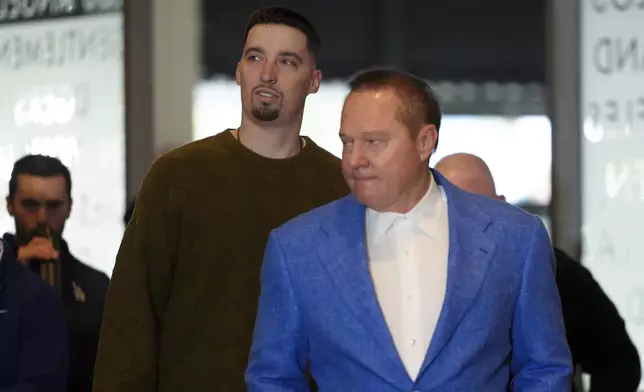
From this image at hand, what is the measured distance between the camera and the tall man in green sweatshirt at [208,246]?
2777 mm

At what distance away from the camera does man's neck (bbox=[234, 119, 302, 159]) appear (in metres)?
2.90

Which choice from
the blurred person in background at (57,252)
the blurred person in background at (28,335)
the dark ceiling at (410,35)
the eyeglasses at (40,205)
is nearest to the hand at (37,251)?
the blurred person in background at (57,252)

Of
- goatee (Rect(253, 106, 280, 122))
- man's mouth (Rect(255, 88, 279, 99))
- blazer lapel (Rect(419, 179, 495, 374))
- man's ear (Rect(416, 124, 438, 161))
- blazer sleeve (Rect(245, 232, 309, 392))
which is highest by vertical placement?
man's mouth (Rect(255, 88, 279, 99))

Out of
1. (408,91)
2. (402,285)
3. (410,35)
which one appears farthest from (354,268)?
(410,35)

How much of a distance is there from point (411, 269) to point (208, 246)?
651 millimetres

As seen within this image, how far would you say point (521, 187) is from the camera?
7668mm

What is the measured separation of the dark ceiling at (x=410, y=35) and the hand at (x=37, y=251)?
274 centimetres

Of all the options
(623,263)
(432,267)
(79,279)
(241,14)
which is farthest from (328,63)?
(432,267)

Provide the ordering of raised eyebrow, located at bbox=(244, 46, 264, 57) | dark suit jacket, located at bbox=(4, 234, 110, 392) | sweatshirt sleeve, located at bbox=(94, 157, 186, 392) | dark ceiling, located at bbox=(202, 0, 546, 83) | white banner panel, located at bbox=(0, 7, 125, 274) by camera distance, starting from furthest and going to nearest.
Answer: dark ceiling, located at bbox=(202, 0, 546, 83) → white banner panel, located at bbox=(0, 7, 125, 274) → dark suit jacket, located at bbox=(4, 234, 110, 392) → raised eyebrow, located at bbox=(244, 46, 264, 57) → sweatshirt sleeve, located at bbox=(94, 157, 186, 392)

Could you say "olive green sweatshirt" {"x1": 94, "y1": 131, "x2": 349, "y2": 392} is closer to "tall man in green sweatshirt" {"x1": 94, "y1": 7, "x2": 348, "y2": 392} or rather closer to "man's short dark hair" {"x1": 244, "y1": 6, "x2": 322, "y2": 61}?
"tall man in green sweatshirt" {"x1": 94, "y1": 7, "x2": 348, "y2": 392}

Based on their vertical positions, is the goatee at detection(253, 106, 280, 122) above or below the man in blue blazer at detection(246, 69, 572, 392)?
above

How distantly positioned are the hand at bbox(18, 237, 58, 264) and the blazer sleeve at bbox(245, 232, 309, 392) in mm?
2057

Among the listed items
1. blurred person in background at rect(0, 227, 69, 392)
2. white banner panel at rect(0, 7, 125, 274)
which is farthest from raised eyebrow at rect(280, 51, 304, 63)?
white banner panel at rect(0, 7, 125, 274)

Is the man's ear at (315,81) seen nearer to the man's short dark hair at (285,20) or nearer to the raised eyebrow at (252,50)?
the man's short dark hair at (285,20)
